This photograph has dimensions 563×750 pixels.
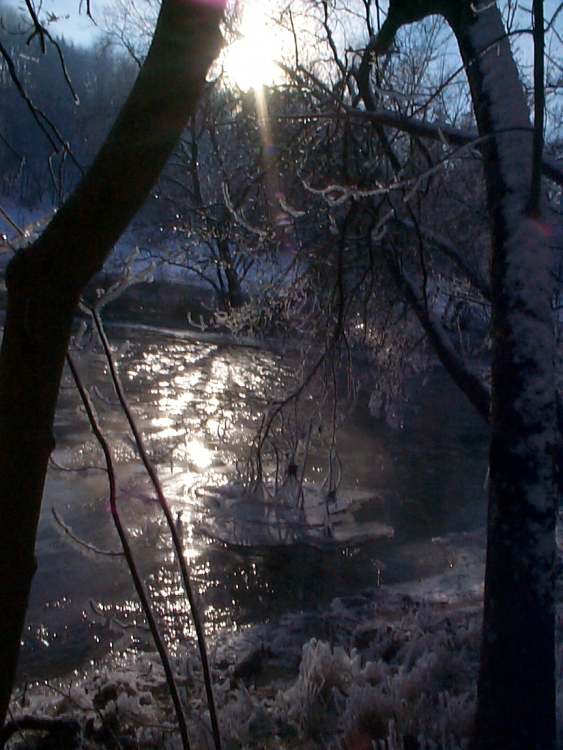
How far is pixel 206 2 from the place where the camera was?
1793 millimetres

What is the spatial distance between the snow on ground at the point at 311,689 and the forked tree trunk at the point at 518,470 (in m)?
0.57

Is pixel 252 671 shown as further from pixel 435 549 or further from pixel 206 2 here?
pixel 206 2

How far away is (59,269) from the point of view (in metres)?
1.66

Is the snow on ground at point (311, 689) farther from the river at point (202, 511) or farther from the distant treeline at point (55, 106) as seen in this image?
the distant treeline at point (55, 106)

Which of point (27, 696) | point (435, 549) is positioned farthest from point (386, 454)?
point (27, 696)

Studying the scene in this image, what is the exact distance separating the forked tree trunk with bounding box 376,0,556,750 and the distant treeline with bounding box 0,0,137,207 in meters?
2.20

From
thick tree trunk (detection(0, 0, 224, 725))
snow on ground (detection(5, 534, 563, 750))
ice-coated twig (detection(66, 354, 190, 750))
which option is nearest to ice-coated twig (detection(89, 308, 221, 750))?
ice-coated twig (detection(66, 354, 190, 750))

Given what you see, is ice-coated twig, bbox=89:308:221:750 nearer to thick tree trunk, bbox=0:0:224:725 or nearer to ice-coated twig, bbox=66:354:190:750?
ice-coated twig, bbox=66:354:190:750

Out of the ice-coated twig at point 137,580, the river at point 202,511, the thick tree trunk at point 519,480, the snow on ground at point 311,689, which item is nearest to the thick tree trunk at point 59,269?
the ice-coated twig at point 137,580

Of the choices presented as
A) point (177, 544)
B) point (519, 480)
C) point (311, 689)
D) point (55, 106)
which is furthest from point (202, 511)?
point (55, 106)

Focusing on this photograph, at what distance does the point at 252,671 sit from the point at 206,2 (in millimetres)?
6204

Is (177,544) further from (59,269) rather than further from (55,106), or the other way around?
(55,106)

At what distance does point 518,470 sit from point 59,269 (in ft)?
10.2

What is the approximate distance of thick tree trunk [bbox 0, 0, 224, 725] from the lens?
63.7 inches
